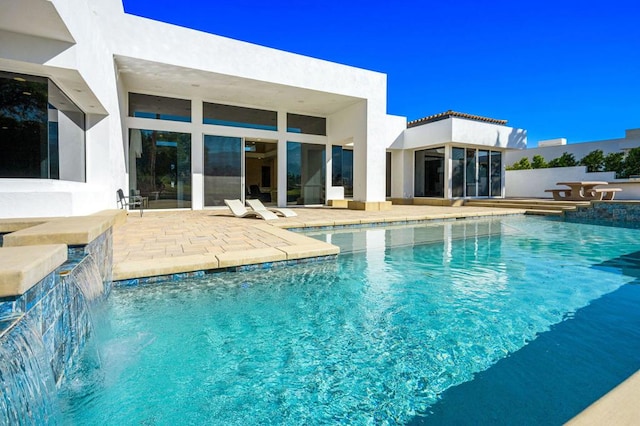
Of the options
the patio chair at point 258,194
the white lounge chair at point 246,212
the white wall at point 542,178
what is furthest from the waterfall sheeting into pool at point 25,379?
the white wall at point 542,178

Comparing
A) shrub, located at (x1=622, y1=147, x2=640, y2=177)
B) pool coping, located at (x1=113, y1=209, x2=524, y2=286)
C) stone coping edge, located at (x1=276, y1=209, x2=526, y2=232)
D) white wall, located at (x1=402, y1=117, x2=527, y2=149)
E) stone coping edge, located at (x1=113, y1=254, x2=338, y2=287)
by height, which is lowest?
stone coping edge, located at (x1=113, y1=254, x2=338, y2=287)

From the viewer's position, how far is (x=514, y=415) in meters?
1.79

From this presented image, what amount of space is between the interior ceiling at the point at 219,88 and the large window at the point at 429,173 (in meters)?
5.30

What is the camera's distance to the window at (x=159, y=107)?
10.9 m

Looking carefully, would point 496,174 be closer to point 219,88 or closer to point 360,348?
point 219,88

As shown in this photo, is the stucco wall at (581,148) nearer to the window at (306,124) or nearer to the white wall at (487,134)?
the white wall at (487,134)

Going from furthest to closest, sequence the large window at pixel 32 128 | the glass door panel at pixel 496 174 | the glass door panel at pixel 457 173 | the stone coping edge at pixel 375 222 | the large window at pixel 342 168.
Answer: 1. the glass door panel at pixel 496 174
2. the glass door panel at pixel 457 173
3. the large window at pixel 342 168
4. the stone coping edge at pixel 375 222
5. the large window at pixel 32 128

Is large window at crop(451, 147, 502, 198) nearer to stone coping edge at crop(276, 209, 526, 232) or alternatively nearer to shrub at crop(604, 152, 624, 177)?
stone coping edge at crop(276, 209, 526, 232)

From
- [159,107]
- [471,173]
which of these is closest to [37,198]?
[159,107]

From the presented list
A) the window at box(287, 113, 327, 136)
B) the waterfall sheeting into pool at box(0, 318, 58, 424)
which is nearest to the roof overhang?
the waterfall sheeting into pool at box(0, 318, 58, 424)

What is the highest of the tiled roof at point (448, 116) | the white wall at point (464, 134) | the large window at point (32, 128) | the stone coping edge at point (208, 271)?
the tiled roof at point (448, 116)

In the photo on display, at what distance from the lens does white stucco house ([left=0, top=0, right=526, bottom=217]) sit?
4930mm

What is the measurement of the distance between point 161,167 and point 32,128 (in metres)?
6.36

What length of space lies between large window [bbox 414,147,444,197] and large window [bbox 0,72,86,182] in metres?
14.1
